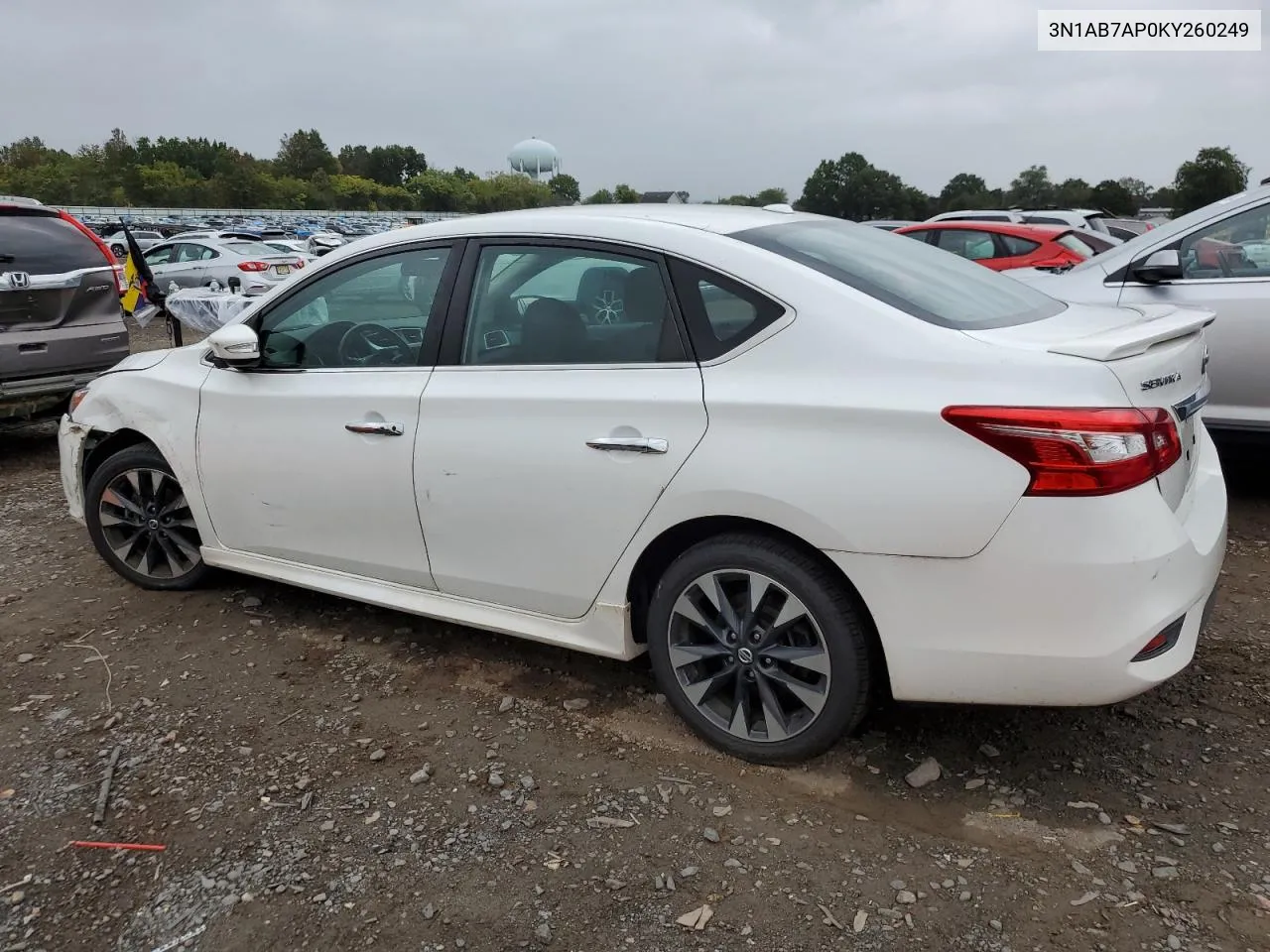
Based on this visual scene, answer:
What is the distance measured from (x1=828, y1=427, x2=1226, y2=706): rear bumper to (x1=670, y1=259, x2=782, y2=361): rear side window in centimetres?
68

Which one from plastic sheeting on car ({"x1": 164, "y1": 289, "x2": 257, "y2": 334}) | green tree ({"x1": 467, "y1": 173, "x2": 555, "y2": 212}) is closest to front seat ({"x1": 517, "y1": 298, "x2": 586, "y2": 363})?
plastic sheeting on car ({"x1": 164, "y1": 289, "x2": 257, "y2": 334})

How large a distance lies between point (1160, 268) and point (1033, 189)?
65.8 m

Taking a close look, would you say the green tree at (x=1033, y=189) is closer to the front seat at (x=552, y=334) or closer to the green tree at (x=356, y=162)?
the front seat at (x=552, y=334)

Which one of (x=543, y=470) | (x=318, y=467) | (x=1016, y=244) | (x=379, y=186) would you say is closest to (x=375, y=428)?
(x=318, y=467)

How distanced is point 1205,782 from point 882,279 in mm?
1704

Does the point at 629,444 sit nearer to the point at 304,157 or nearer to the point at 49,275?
the point at 49,275

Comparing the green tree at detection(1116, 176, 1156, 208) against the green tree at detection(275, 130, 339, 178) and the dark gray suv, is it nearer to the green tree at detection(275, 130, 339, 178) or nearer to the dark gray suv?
the dark gray suv

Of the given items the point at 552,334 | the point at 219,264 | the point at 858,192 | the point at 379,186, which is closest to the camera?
the point at 552,334

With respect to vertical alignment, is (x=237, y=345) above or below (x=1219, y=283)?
below

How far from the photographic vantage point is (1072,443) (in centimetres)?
226

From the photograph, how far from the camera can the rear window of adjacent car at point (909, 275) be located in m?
2.68

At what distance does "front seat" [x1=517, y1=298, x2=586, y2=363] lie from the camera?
9.91 ft

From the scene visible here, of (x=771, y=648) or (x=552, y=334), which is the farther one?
(x=552, y=334)

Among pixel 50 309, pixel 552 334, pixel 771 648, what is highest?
pixel 552 334
